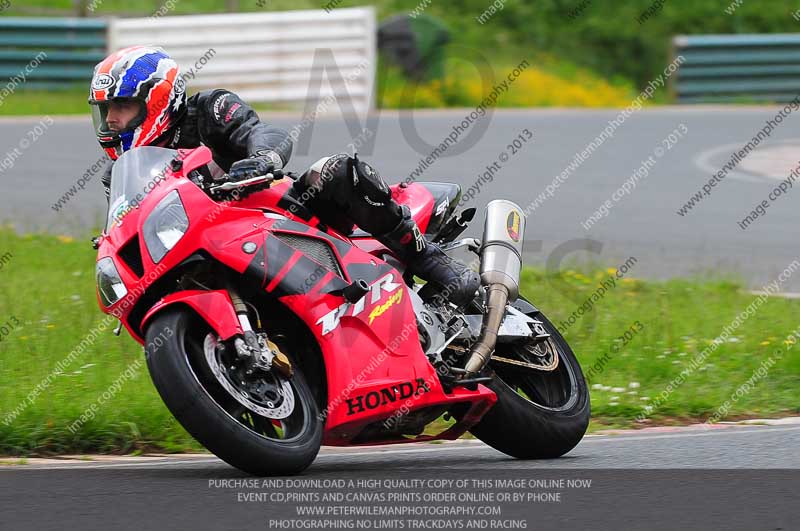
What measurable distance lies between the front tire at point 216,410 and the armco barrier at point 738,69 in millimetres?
16861

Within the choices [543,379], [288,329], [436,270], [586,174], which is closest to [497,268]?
[436,270]

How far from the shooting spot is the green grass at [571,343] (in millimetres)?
6082

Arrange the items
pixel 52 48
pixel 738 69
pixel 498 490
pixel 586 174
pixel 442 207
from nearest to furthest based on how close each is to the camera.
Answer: pixel 498 490 → pixel 442 207 → pixel 586 174 → pixel 52 48 → pixel 738 69

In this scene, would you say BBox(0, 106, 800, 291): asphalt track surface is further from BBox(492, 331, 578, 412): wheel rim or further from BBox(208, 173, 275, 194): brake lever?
BBox(208, 173, 275, 194): brake lever

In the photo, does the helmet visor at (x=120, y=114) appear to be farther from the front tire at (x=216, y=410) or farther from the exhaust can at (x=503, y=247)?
the exhaust can at (x=503, y=247)

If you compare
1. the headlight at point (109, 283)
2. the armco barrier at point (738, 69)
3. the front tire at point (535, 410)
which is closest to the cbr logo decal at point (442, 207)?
the front tire at point (535, 410)

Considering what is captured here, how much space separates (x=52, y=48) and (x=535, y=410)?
1364 centimetres

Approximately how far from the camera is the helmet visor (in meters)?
5.37

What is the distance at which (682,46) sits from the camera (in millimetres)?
21031

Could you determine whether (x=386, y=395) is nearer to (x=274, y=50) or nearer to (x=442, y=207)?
(x=442, y=207)

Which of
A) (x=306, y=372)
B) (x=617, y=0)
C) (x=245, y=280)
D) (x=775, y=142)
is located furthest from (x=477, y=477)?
(x=617, y=0)

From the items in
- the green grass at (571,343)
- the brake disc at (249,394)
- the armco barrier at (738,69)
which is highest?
the brake disc at (249,394)

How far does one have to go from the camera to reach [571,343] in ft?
26.2

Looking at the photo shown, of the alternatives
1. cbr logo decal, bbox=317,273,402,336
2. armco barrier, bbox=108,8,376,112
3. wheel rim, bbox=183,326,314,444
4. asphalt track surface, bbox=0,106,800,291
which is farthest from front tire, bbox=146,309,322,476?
armco barrier, bbox=108,8,376,112
